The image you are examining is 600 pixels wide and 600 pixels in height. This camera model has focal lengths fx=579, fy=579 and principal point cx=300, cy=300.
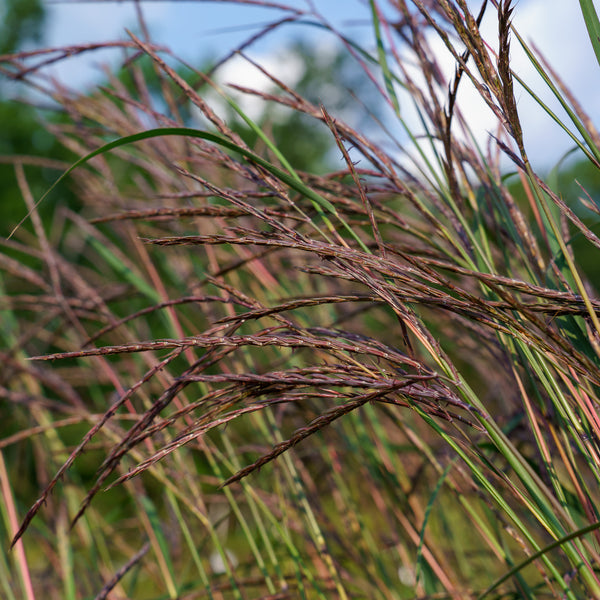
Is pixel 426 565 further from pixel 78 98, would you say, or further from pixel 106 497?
pixel 106 497

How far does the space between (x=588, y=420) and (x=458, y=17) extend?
0.47 meters

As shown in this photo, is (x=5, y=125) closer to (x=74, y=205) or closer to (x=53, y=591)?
(x=74, y=205)

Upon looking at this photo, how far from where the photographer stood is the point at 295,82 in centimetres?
2128

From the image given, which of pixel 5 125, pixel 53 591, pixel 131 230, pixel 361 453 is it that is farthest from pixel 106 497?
pixel 5 125

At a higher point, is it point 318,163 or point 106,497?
point 318,163

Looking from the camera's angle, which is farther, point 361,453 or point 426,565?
point 361,453

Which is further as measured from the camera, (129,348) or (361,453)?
(361,453)

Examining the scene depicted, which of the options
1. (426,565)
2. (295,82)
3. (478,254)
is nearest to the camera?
(478,254)

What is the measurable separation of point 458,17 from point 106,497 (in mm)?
5050

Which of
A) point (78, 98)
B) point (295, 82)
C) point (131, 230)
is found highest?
point (295, 82)

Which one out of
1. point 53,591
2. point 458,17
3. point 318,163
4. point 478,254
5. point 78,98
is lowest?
point 53,591

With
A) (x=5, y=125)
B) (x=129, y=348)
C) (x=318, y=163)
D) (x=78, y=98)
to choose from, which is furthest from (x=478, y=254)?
(x=318, y=163)

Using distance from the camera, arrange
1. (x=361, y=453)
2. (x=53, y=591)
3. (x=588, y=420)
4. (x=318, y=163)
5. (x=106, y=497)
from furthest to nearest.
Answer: (x=318, y=163), (x=106, y=497), (x=53, y=591), (x=361, y=453), (x=588, y=420)

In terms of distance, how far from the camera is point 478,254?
78 cm
